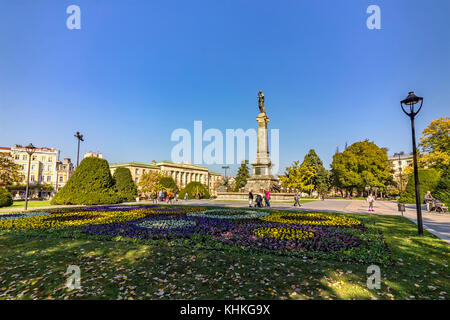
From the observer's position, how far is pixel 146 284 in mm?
4723

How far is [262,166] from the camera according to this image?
33.0 meters

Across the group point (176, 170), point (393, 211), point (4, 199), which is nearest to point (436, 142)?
point (393, 211)

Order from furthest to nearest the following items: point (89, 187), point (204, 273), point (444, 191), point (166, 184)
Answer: point (166, 184), point (89, 187), point (444, 191), point (204, 273)

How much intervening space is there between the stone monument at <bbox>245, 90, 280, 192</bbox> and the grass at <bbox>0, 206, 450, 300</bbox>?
24220 millimetres

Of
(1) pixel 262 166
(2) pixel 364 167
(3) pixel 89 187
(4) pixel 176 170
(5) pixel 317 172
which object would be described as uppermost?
(4) pixel 176 170

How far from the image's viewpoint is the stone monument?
32062 mm

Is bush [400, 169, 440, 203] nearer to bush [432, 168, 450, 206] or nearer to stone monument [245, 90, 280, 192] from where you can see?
bush [432, 168, 450, 206]

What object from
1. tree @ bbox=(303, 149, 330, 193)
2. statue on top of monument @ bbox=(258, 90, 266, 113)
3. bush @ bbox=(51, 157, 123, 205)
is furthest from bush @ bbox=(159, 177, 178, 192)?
tree @ bbox=(303, 149, 330, 193)

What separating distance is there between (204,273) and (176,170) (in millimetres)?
116984

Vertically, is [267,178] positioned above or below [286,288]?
above

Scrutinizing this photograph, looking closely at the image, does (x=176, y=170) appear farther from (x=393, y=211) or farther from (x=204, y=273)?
(x=204, y=273)
